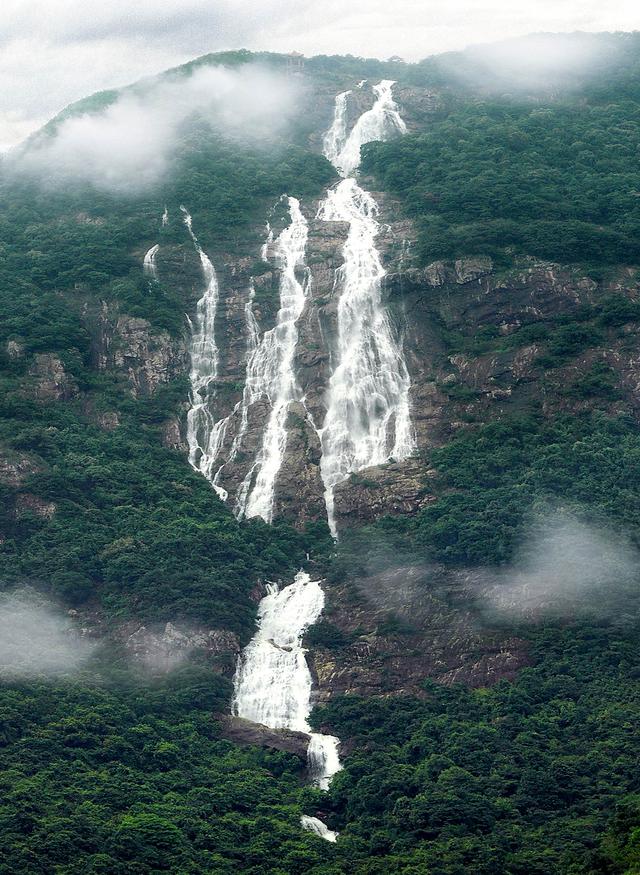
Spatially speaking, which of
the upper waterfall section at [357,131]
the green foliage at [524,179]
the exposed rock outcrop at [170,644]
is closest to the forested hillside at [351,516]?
the exposed rock outcrop at [170,644]

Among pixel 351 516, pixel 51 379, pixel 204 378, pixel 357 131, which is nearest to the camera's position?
pixel 351 516

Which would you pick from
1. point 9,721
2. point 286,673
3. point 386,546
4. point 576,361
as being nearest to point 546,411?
point 576,361

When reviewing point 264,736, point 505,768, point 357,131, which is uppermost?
point 357,131

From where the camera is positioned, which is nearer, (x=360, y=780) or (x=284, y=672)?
(x=360, y=780)

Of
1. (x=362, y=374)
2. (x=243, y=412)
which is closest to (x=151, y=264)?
(x=243, y=412)

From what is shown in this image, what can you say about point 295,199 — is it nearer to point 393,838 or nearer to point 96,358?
point 96,358

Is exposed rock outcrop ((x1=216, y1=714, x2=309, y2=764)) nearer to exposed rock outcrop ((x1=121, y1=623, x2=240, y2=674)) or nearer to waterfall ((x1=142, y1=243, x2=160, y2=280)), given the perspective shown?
exposed rock outcrop ((x1=121, y1=623, x2=240, y2=674))

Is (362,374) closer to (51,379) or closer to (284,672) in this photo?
(51,379)
